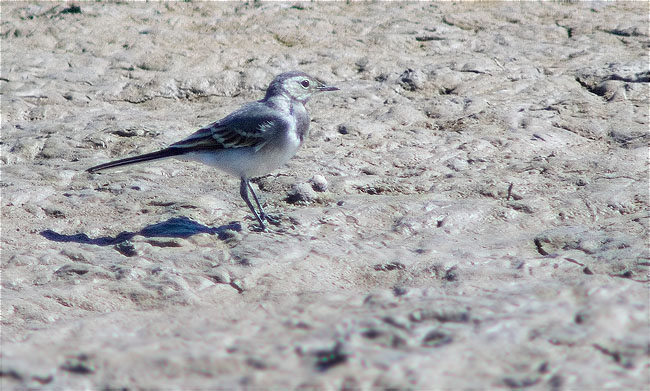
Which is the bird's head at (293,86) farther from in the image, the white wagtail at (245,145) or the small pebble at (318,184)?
the small pebble at (318,184)

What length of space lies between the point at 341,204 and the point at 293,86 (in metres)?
1.28

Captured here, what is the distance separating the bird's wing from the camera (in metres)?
6.11

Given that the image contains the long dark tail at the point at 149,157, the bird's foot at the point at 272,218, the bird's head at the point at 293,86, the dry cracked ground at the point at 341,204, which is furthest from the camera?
the bird's head at the point at 293,86

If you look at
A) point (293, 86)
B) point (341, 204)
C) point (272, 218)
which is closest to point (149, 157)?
point (272, 218)

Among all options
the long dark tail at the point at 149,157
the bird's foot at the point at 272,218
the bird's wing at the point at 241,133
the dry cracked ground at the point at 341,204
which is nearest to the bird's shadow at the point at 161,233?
the dry cracked ground at the point at 341,204

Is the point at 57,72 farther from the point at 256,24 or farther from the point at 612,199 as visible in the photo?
the point at 612,199

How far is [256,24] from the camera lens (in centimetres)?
1038

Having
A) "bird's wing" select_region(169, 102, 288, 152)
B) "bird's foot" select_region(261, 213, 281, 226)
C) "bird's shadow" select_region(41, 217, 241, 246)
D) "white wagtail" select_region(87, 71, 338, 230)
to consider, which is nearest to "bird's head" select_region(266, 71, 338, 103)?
"white wagtail" select_region(87, 71, 338, 230)

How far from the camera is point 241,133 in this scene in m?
6.16

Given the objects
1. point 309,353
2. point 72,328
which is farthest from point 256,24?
point 309,353

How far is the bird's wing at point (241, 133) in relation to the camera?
611 centimetres

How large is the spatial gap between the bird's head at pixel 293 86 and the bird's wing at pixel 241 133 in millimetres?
374

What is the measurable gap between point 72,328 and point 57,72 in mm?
6113

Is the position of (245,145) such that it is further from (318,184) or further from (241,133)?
(318,184)
